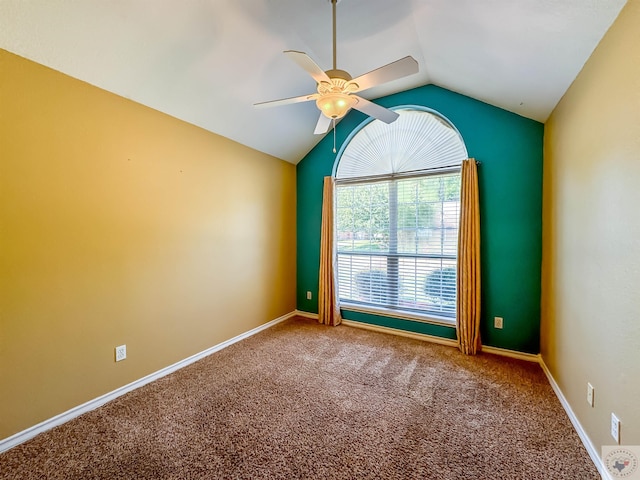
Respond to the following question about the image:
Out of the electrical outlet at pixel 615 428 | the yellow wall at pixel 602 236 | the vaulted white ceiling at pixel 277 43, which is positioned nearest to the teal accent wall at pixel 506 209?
the vaulted white ceiling at pixel 277 43

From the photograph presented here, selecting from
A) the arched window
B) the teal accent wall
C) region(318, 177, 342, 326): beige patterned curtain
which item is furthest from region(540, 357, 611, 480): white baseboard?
region(318, 177, 342, 326): beige patterned curtain

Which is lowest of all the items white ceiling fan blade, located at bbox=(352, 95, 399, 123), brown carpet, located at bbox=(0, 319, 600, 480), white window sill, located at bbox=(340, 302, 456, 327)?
brown carpet, located at bbox=(0, 319, 600, 480)

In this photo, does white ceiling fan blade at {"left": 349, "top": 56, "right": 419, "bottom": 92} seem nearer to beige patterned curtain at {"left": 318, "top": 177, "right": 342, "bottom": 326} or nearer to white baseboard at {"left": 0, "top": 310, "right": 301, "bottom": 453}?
beige patterned curtain at {"left": 318, "top": 177, "right": 342, "bottom": 326}

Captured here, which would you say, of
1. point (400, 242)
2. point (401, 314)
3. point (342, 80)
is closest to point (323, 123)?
point (342, 80)

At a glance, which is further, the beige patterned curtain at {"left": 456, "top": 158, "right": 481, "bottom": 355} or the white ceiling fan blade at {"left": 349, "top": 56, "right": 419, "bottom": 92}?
the beige patterned curtain at {"left": 456, "top": 158, "right": 481, "bottom": 355}

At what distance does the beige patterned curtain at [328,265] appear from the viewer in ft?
12.0

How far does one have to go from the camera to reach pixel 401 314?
337cm

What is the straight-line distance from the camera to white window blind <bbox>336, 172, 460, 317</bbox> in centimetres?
313

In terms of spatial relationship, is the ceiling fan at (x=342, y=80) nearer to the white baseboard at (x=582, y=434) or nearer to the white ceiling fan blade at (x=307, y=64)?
the white ceiling fan blade at (x=307, y=64)

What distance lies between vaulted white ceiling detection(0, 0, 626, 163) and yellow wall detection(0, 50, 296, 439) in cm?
25

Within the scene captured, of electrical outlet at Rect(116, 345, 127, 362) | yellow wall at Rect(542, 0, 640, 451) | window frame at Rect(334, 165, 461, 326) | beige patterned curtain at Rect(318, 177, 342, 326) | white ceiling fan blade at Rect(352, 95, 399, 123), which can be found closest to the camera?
yellow wall at Rect(542, 0, 640, 451)

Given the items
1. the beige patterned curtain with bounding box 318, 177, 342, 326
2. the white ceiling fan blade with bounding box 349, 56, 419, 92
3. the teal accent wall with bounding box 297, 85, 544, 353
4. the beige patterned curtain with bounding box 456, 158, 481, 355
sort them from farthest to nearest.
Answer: the beige patterned curtain with bounding box 318, 177, 342, 326, the beige patterned curtain with bounding box 456, 158, 481, 355, the teal accent wall with bounding box 297, 85, 544, 353, the white ceiling fan blade with bounding box 349, 56, 419, 92

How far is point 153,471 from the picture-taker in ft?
4.71

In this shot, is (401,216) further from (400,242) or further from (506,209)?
(506,209)
